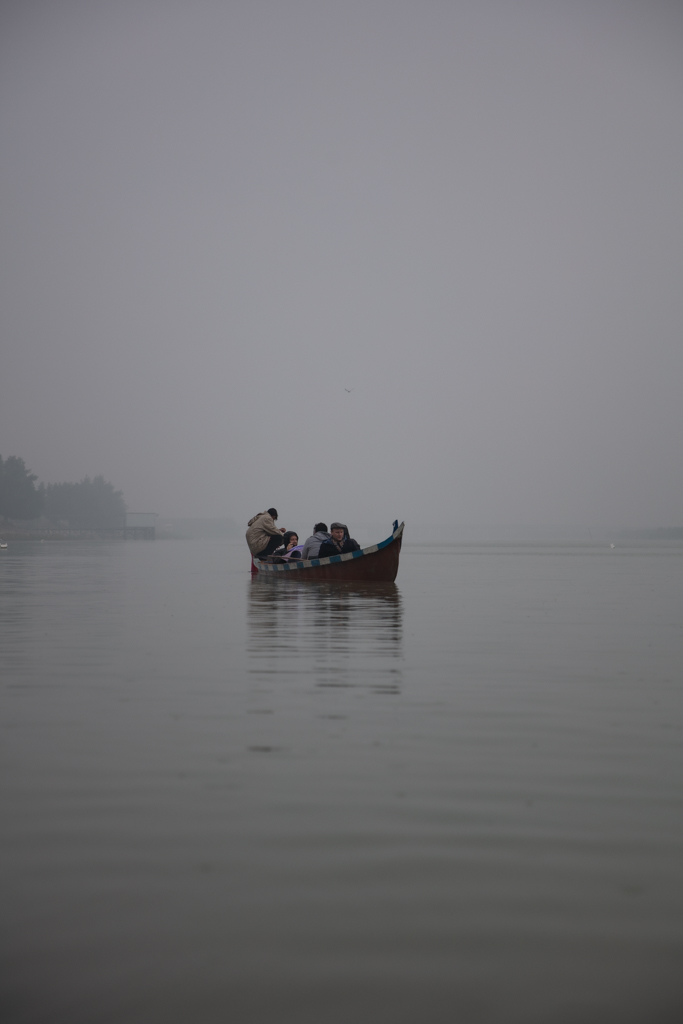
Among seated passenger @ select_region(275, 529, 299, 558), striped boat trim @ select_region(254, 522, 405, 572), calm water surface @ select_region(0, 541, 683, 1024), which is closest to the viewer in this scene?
calm water surface @ select_region(0, 541, 683, 1024)

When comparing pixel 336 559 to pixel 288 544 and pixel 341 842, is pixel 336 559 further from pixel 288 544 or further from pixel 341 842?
pixel 341 842

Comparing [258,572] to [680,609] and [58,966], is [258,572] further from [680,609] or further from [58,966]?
[58,966]

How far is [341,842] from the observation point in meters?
4.86

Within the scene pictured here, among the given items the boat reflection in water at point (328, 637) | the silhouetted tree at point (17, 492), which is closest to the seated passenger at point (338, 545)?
the boat reflection in water at point (328, 637)

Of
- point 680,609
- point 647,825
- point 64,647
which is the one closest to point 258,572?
point 680,609

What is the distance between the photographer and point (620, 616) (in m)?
18.8

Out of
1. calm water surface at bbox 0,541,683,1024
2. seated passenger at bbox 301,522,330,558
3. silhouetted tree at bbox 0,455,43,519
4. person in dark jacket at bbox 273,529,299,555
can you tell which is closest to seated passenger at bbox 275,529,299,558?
person in dark jacket at bbox 273,529,299,555

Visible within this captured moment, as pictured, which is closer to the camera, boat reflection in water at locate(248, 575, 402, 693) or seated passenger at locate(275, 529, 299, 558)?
boat reflection in water at locate(248, 575, 402, 693)

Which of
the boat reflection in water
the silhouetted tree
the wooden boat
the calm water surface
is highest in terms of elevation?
the silhouetted tree

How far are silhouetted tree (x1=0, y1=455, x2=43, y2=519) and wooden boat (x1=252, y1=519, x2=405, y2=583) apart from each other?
146 meters

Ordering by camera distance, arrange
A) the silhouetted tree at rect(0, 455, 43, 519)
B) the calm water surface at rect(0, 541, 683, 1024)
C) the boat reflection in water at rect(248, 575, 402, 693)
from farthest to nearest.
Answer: the silhouetted tree at rect(0, 455, 43, 519)
the boat reflection in water at rect(248, 575, 402, 693)
the calm water surface at rect(0, 541, 683, 1024)

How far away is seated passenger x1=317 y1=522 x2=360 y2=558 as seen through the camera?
87.0ft

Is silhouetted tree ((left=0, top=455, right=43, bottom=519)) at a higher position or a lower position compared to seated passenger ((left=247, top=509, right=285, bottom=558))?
higher

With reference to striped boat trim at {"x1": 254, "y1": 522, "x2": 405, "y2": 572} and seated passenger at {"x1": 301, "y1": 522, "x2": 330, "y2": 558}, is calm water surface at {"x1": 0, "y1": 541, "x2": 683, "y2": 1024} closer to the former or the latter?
striped boat trim at {"x1": 254, "y1": 522, "x2": 405, "y2": 572}
